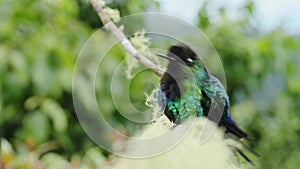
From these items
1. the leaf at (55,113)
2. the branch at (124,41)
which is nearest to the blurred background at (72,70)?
the leaf at (55,113)

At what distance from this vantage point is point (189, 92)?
0.34 meters

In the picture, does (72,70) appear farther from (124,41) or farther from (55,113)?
(124,41)

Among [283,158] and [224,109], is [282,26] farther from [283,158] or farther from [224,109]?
[224,109]

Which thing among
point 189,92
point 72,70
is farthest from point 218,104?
point 72,70

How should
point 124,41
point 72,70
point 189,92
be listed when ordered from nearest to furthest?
point 189,92 → point 124,41 → point 72,70

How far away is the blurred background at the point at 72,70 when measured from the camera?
141cm

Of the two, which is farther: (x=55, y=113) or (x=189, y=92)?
(x=55, y=113)

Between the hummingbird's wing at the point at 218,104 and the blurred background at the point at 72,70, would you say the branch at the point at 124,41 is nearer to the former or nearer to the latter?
the hummingbird's wing at the point at 218,104

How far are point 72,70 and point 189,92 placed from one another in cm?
109

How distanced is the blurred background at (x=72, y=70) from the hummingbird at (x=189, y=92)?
0.79 m

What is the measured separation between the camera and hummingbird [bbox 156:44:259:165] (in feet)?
1.08


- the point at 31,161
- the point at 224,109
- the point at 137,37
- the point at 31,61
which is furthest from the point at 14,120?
the point at 224,109

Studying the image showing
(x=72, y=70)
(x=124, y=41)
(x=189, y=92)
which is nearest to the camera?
(x=189, y=92)

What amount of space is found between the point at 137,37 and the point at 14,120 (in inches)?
44.2
